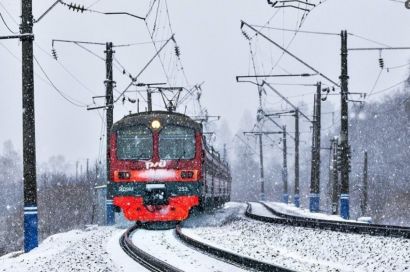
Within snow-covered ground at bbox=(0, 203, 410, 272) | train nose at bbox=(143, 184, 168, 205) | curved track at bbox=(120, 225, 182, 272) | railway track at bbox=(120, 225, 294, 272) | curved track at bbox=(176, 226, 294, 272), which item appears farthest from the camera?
train nose at bbox=(143, 184, 168, 205)

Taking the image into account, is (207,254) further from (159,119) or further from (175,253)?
(159,119)

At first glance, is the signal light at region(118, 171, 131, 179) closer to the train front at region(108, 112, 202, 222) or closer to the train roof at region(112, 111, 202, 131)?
the train front at region(108, 112, 202, 222)

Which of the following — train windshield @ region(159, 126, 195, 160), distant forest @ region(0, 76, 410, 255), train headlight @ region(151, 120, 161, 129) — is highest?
train headlight @ region(151, 120, 161, 129)

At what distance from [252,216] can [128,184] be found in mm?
6198

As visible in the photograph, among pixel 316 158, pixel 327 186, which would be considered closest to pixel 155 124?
pixel 316 158

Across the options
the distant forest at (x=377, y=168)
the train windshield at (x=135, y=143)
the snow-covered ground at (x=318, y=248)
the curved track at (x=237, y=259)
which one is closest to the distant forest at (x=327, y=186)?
the distant forest at (x=377, y=168)

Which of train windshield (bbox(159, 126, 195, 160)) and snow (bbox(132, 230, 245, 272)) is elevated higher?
train windshield (bbox(159, 126, 195, 160))

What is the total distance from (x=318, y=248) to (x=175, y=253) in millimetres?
2661

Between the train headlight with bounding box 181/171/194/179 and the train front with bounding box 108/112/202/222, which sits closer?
the train front with bounding box 108/112/202/222

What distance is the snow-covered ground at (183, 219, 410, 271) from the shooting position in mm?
9914

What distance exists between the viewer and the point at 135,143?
19.0 meters

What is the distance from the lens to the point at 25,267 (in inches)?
431

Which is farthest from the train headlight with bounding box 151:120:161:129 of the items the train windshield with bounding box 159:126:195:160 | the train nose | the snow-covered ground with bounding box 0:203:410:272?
the snow-covered ground with bounding box 0:203:410:272

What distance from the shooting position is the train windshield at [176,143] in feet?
61.6
